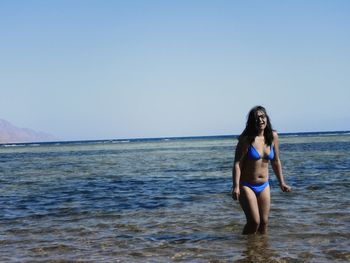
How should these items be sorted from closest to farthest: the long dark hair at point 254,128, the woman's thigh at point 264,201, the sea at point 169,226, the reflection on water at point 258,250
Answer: the reflection on water at point 258,250, the sea at point 169,226, the long dark hair at point 254,128, the woman's thigh at point 264,201

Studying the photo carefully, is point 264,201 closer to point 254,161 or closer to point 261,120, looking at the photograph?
point 254,161

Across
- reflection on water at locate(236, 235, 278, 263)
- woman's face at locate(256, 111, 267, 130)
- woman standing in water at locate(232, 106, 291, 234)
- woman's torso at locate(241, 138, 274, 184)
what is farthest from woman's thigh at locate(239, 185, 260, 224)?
woman's face at locate(256, 111, 267, 130)

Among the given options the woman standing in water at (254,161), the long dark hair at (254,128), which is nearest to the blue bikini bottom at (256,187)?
the woman standing in water at (254,161)

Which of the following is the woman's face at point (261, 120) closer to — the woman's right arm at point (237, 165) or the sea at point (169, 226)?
the woman's right arm at point (237, 165)

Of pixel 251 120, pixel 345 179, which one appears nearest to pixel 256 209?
pixel 251 120

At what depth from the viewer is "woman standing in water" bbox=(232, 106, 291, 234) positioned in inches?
302

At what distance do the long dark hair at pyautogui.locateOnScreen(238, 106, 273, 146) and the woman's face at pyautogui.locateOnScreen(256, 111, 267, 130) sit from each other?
0.10ft

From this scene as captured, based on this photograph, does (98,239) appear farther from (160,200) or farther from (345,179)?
(345,179)

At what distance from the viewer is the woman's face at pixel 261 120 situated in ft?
25.0

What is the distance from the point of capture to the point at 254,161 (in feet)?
25.5

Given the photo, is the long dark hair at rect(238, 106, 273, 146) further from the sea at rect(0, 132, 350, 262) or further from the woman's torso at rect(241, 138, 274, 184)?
the sea at rect(0, 132, 350, 262)

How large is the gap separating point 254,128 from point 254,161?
1.84 ft

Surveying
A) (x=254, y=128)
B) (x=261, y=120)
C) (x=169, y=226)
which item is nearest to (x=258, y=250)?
(x=254, y=128)

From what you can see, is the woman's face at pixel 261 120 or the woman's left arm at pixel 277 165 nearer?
the woman's face at pixel 261 120
